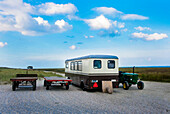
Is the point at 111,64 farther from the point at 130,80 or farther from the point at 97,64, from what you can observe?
the point at 130,80

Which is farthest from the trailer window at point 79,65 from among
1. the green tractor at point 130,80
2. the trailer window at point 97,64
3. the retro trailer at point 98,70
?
the green tractor at point 130,80

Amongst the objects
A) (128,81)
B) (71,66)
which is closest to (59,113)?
(128,81)

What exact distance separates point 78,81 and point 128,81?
475 centimetres

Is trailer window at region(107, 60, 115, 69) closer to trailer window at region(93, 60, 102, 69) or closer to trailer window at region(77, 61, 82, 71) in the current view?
trailer window at region(93, 60, 102, 69)

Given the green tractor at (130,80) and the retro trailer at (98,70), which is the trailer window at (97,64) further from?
the green tractor at (130,80)

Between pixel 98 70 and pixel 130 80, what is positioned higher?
pixel 98 70

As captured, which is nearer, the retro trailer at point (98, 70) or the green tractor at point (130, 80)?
the retro trailer at point (98, 70)

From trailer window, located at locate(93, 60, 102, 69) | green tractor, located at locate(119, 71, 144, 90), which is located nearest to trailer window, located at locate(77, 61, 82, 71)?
trailer window, located at locate(93, 60, 102, 69)

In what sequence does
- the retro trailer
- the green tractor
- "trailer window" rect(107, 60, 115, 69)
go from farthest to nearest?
the green tractor < "trailer window" rect(107, 60, 115, 69) < the retro trailer

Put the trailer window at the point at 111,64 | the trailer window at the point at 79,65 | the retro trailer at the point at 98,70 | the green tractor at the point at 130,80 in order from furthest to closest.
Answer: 1. the green tractor at the point at 130,80
2. the trailer window at the point at 79,65
3. the trailer window at the point at 111,64
4. the retro trailer at the point at 98,70

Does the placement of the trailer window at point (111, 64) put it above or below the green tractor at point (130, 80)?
above

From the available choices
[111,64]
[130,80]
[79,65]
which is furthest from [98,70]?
[130,80]

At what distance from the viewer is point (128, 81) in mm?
18203

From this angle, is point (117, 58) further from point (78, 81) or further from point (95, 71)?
point (78, 81)
